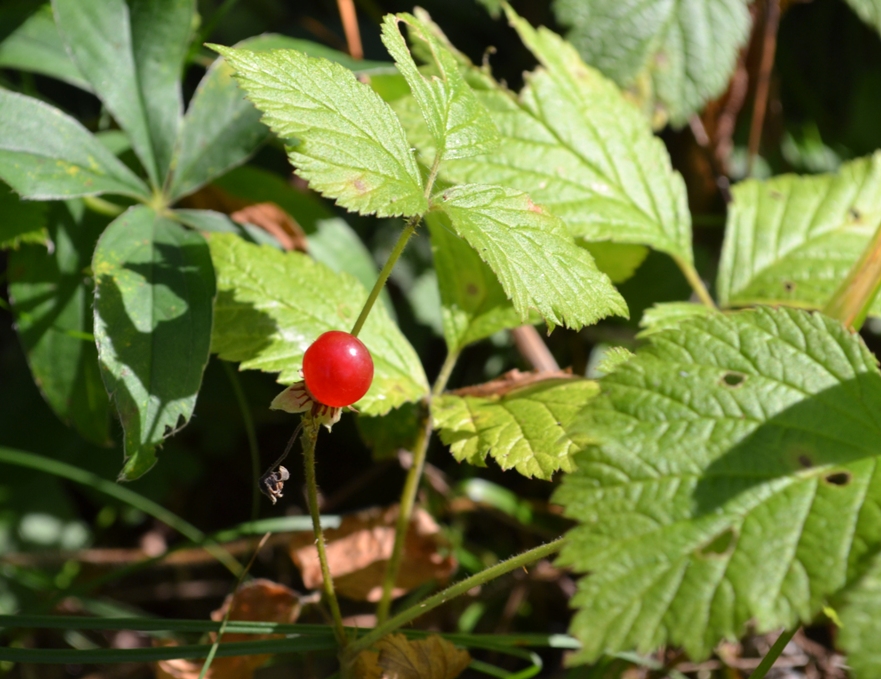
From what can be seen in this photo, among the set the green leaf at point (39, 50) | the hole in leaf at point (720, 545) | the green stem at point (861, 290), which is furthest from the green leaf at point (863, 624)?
the green leaf at point (39, 50)

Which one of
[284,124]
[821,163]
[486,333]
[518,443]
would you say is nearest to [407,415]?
[486,333]

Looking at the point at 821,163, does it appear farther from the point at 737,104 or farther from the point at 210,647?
the point at 210,647

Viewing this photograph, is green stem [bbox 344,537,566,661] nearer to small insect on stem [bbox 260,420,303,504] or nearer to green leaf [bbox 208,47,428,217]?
small insect on stem [bbox 260,420,303,504]

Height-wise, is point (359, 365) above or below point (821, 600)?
above

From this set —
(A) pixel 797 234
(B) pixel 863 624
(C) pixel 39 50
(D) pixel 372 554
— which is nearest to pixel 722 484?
(B) pixel 863 624

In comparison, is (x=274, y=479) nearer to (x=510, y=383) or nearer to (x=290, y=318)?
(x=290, y=318)

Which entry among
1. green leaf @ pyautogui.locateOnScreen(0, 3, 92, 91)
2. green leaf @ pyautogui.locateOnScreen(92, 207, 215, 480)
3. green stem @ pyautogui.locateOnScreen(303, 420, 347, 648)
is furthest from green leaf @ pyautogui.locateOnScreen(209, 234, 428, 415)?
green leaf @ pyautogui.locateOnScreen(0, 3, 92, 91)
